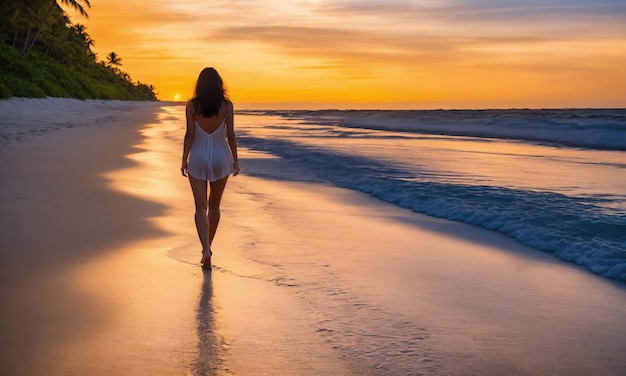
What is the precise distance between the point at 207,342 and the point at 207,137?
7.83 feet

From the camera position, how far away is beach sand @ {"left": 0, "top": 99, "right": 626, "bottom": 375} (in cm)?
352

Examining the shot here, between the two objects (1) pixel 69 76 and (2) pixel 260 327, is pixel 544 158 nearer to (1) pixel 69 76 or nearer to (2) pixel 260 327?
(2) pixel 260 327

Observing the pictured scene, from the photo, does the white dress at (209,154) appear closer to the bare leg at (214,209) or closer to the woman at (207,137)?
the woman at (207,137)

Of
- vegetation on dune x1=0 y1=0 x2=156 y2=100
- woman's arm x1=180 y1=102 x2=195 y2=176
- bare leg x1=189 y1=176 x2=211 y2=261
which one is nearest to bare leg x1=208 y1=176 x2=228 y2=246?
bare leg x1=189 y1=176 x2=211 y2=261

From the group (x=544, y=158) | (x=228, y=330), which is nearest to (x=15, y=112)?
(x=544, y=158)

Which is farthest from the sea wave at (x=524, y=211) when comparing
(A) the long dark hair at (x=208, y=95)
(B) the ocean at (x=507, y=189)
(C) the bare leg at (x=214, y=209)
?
(A) the long dark hair at (x=208, y=95)

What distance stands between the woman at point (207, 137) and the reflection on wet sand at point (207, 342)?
123 cm

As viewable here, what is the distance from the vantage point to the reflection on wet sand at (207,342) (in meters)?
3.35

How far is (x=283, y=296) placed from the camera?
15.2 ft

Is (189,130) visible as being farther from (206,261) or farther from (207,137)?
(206,261)

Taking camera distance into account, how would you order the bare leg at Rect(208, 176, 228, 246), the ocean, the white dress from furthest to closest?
the ocean
the bare leg at Rect(208, 176, 228, 246)
the white dress

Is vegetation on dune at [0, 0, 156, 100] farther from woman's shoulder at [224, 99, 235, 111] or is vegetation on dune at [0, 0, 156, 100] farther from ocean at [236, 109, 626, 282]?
woman's shoulder at [224, 99, 235, 111]

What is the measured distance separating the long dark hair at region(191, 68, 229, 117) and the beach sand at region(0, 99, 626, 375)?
1165 millimetres

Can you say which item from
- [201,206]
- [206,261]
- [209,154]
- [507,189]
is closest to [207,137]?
[209,154]
